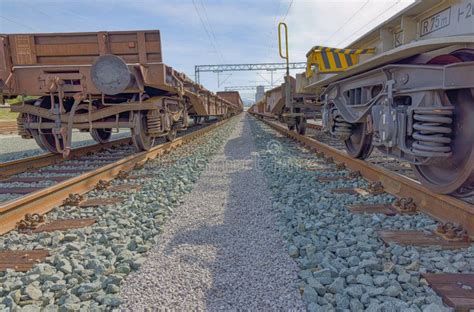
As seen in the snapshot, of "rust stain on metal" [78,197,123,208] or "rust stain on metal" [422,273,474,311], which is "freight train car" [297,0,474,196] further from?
"rust stain on metal" [78,197,123,208]

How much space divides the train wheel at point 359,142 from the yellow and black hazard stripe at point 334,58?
2.99 ft

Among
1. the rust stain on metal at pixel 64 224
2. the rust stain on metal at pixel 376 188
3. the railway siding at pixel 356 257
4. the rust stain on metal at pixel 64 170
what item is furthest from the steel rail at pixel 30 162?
the rust stain on metal at pixel 376 188

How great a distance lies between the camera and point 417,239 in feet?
7.28

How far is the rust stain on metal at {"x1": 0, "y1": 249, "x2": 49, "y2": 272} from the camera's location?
2.05 meters

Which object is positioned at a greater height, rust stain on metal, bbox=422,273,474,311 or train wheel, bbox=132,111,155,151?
train wheel, bbox=132,111,155,151

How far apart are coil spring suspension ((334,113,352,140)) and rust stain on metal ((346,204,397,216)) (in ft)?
6.79

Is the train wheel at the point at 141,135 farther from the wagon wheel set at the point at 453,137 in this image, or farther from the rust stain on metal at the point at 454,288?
the rust stain on metal at the point at 454,288

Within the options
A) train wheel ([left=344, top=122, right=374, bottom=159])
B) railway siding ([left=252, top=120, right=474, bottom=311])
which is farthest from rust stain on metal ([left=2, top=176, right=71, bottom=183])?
train wheel ([left=344, top=122, right=374, bottom=159])

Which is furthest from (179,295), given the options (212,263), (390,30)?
(390,30)

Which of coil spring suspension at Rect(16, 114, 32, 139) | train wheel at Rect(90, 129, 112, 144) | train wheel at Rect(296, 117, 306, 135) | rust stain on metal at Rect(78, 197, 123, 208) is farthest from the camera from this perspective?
train wheel at Rect(296, 117, 306, 135)

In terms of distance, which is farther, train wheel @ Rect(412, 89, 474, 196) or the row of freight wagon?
train wheel @ Rect(412, 89, 474, 196)

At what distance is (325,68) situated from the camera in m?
5.04

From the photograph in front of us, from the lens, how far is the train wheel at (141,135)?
19.3ft

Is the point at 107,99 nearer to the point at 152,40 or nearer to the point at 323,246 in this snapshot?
the point at 152,40
